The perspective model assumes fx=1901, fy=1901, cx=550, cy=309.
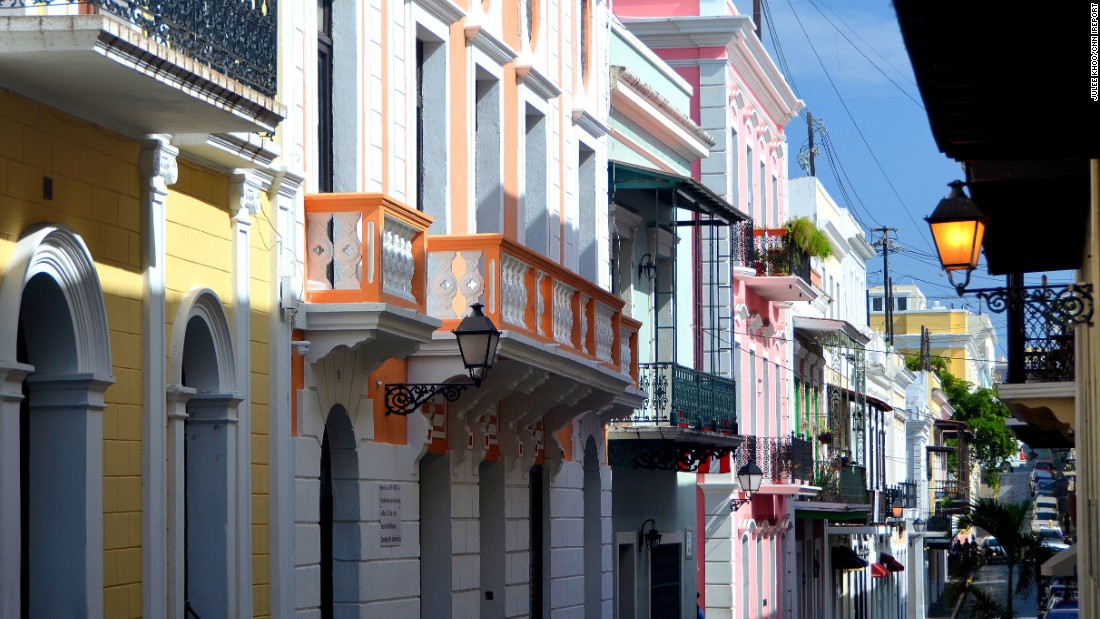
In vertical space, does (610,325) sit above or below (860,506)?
above

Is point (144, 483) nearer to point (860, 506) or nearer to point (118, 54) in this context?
point (118, 54)

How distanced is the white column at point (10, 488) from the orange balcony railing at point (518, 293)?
5.45m

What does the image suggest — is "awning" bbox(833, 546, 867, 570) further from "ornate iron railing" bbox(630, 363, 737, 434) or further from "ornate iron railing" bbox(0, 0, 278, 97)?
"ornate iron railing" bbox(0, 0, 278, 97)

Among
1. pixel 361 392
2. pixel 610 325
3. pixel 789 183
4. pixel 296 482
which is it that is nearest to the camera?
pixel 296 482

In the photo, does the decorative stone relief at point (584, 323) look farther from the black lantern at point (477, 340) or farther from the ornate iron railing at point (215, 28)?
the ornate iron railing at point (215, 28)

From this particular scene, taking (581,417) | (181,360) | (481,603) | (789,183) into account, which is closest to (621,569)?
(581,417)

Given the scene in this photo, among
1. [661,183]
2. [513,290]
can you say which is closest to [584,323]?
[513,290]

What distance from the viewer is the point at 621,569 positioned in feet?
76.6

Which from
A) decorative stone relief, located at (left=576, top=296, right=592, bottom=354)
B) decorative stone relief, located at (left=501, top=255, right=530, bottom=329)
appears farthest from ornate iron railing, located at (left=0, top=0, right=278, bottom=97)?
decorative stone relief, located at (left=576, top=296, right=592, bottom=354)

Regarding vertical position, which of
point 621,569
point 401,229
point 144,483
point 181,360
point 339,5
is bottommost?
point 621,569

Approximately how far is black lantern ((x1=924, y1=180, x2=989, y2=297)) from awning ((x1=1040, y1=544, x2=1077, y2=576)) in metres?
9.26

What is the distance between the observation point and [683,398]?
918 inches

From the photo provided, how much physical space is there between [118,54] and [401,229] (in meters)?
4.55

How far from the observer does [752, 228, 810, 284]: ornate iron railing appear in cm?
3034
